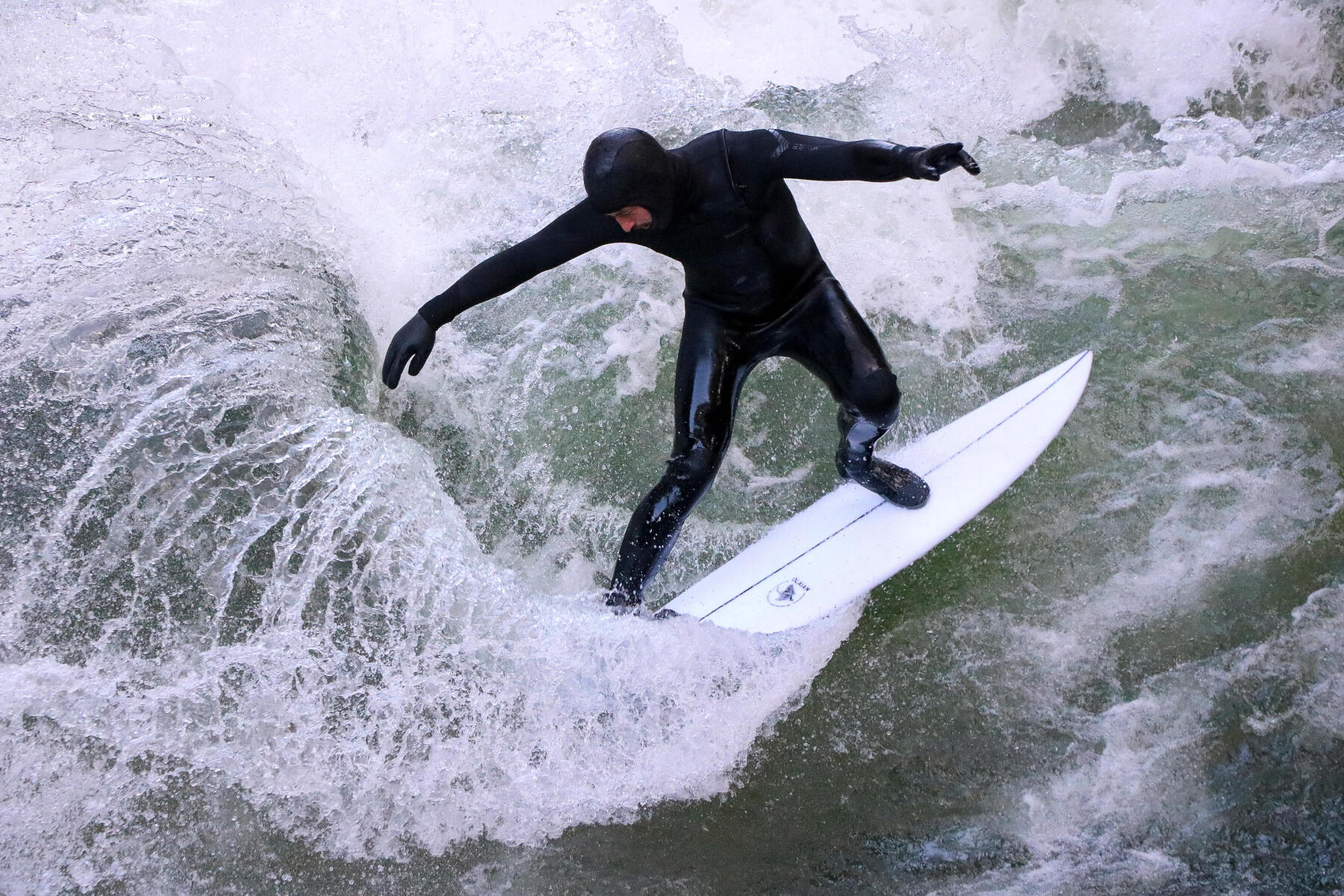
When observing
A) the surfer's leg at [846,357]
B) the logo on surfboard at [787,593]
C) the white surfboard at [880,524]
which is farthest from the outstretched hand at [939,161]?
the logo on surfboard at [787,593]

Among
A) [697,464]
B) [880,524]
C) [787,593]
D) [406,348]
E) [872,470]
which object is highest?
[406,348]

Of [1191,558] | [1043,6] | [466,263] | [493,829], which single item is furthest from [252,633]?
[1043,6]

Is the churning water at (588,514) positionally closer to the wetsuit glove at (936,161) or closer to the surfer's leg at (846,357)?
the surfer's leg at (846,357)

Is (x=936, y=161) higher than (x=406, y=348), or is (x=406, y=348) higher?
(x=936, y=161)

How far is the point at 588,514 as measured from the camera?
11.4 feet

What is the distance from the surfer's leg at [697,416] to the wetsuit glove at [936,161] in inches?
26.5

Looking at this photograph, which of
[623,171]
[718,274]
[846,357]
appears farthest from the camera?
[846,357]

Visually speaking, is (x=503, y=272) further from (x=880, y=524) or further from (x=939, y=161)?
(x=880, y=524)

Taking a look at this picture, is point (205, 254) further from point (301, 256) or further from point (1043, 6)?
point (1043, 6)

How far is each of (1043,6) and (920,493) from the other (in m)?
2.88

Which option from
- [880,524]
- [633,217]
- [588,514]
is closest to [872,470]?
[880,524]

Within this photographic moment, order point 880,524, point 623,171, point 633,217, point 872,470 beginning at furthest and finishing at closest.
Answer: point 880,524 < point 872,470 < point 633,217 < point 623,171

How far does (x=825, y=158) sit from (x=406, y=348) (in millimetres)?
1141

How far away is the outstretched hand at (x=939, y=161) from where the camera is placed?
2054mm
